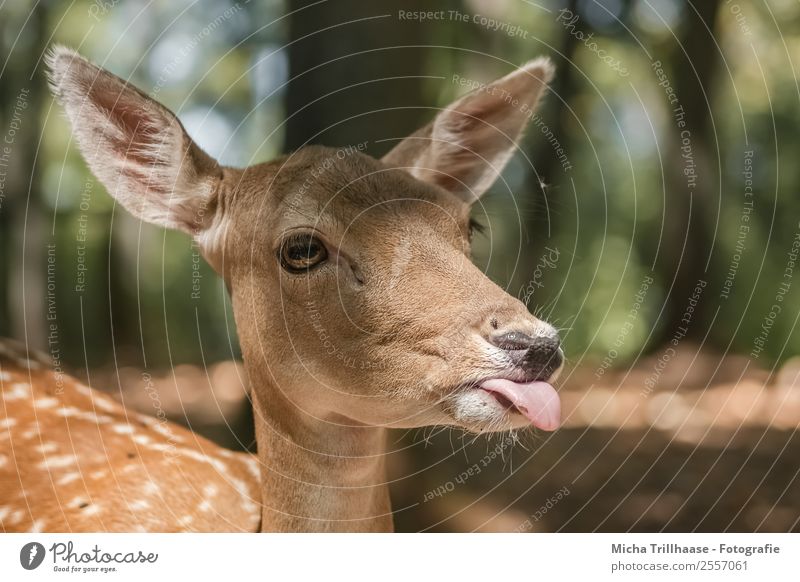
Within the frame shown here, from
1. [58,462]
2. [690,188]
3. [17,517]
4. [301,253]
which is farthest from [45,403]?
[690,188]

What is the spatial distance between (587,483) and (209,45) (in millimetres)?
2310

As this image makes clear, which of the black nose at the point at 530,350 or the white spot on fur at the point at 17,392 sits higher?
the black nose at the point at 530,350

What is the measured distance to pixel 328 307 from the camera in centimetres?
192

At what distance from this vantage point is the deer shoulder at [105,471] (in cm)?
232

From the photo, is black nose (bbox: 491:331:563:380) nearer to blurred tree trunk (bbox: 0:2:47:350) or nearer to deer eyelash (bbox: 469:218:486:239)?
deer eyelash (bbox: 469:218:486:239)

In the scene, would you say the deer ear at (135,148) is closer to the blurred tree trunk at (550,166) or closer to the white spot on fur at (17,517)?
the white spot on fur at (17,517)

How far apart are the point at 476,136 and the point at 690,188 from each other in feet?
4.87

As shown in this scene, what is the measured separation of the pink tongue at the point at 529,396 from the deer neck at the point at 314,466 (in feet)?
1.47

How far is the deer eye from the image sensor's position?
6.41 ft

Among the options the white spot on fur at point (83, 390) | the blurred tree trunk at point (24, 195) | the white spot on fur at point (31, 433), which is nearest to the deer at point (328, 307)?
the white spot on fur at point (31, 433)

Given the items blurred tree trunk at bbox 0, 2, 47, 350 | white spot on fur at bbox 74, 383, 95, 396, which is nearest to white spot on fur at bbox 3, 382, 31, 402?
white spot on fur at bbox 74, 383, 95, 396

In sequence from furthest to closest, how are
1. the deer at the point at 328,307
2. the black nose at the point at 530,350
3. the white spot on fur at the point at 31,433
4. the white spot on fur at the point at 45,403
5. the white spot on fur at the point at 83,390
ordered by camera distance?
1. the white spot on fur at the point at 83,390
2. the white spot on fur at the point at 45,403
3. the white spot on fur at the point at 31,433
4. the deer at the point at 328,307
5. the black nose at the point at 530,350
